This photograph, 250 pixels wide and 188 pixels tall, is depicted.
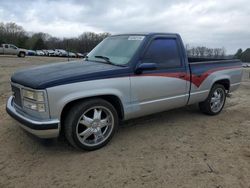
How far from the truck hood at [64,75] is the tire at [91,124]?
Answer: 39 centimetres

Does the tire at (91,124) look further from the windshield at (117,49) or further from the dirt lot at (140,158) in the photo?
the windshield at (117,49)

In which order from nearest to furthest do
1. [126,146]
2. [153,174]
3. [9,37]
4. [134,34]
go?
[153,174] < [126,146] < [134,34] < [9,37]

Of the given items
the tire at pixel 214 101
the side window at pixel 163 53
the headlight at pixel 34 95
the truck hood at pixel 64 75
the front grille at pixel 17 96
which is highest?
the side window at pixel 163 53

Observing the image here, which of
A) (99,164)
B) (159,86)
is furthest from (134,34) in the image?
(99,164)

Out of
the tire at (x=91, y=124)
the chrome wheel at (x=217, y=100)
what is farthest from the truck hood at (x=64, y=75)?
the chrome wheel at (x=217, y=100)

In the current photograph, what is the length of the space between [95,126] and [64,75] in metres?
0.93

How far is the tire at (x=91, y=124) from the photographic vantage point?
380cm

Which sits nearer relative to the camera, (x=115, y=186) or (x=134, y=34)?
(x=115, y=186)

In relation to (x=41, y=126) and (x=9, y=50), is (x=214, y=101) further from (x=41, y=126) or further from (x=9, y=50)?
(x=9, y=50)

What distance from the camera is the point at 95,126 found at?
4043 mm

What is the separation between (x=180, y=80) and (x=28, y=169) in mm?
3079

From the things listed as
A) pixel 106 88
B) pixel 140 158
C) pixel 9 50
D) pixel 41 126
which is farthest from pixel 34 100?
pixel 9 50

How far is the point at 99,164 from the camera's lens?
3.68m

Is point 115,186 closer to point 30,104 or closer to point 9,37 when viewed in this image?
point 30,104
